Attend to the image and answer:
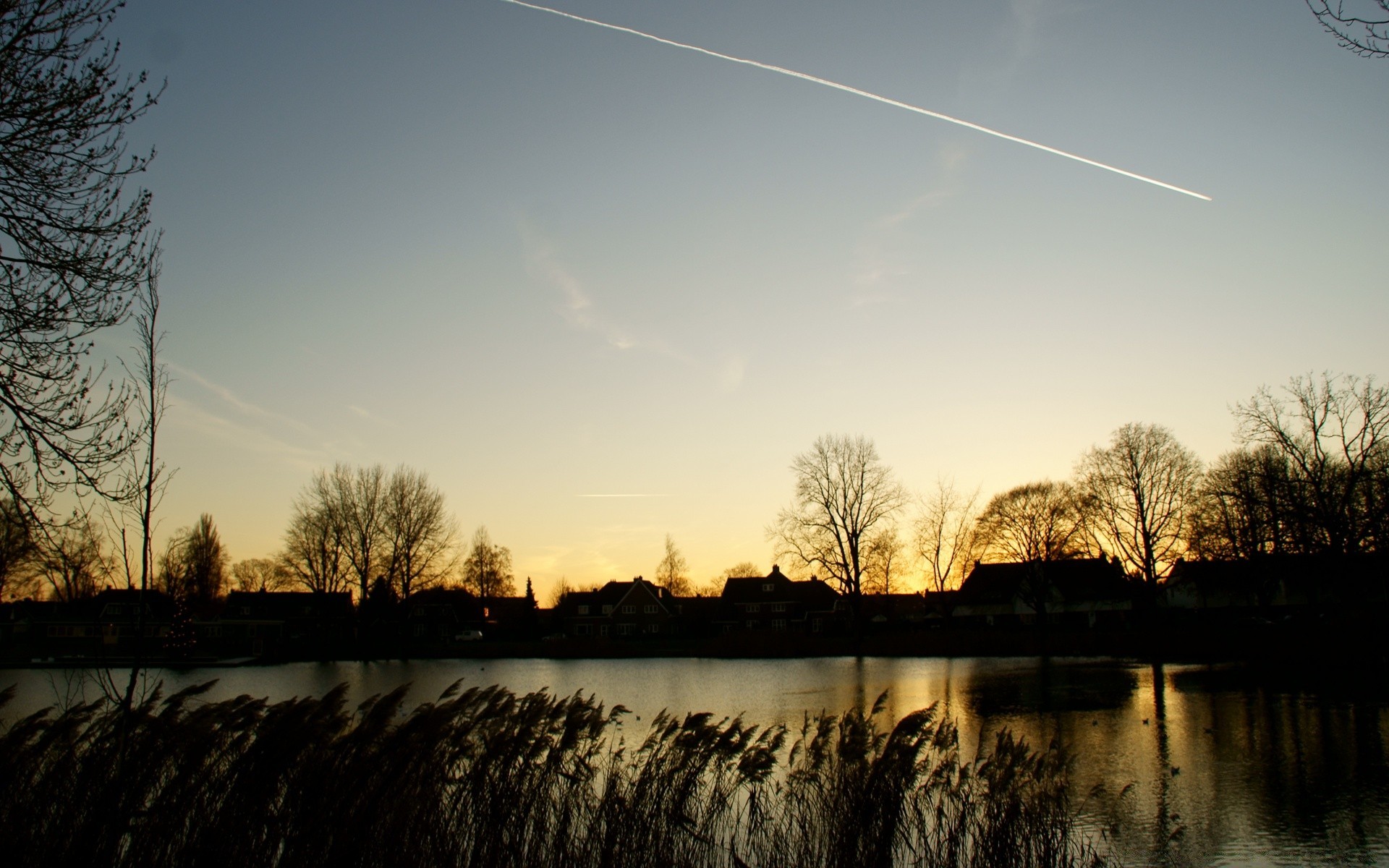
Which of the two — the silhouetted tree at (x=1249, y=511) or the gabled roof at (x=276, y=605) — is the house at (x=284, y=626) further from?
the silhouetted tree at (x=1249, y=511)

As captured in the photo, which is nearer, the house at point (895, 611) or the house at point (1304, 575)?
the house at point (1304, 575)

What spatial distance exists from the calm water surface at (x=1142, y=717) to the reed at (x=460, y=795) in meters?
1.40

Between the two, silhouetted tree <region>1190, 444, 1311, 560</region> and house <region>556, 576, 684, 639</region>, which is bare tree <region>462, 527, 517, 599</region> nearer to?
house <region>556, 576, 684, 639</region>

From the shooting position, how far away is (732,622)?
3738 inches

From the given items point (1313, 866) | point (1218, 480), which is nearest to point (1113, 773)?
point (1313, 866)

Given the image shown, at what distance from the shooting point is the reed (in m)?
6.75

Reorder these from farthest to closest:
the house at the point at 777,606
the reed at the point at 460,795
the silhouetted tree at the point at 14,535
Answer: the house at the point at 777,606, the silhouetted tree at the point at 14,535, the reed at the point at 460,795

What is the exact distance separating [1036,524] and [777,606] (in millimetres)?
41992

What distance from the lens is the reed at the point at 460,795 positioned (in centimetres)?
675

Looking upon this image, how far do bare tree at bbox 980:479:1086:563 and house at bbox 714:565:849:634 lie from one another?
119 ft

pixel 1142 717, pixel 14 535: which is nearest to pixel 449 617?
pixel 1142 717

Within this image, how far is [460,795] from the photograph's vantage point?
8.35 meters

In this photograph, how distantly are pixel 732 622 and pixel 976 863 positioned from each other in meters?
87.8

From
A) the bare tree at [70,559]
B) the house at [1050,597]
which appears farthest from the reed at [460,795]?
the house at [1050,597]
